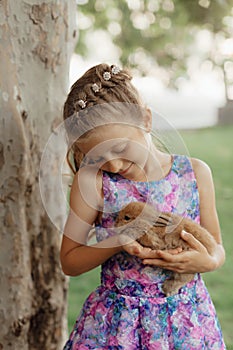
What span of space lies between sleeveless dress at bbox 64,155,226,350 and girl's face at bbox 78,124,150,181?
0.26ft

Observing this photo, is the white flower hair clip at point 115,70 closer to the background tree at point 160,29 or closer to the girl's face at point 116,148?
the girl's face at point 116,148

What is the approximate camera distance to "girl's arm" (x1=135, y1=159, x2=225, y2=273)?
134 cm

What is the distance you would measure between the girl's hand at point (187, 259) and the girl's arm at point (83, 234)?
0.09 m

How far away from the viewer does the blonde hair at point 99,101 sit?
128 centimetres

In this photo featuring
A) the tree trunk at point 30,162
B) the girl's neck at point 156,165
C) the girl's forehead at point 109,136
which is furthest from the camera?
the tree trunk at point 30,162

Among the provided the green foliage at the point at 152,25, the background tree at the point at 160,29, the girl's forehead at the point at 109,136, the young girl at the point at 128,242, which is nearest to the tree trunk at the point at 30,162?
the young girl at the point at 128,242

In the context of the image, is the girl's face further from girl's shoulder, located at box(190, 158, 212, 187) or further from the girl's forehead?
girl's shoulder, located at box(190, 158, 212, 187)

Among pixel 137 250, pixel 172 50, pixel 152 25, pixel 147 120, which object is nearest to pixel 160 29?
pixel 152 25

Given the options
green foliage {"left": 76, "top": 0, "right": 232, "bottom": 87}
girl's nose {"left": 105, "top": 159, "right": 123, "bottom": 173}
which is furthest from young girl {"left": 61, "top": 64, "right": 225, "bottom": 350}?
green foliage {"left": 76, "top": 0, "right": 232, "bottom": 87}

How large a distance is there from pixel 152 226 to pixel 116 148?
186mm

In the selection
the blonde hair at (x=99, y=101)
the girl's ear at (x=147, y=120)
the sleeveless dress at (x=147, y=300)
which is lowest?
the sleeveless dress at (x=147, y=300)

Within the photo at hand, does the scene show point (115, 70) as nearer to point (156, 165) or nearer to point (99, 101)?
point (99, 101)

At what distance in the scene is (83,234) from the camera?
1.45m

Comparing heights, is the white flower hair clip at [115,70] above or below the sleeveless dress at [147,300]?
above
